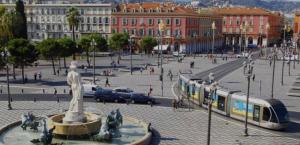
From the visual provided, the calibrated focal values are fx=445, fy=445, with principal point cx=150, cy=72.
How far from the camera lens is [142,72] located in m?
69.0

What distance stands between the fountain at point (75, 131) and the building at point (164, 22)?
2960 inches

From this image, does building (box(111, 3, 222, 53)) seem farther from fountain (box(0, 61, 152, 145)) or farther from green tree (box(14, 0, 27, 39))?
fountain (box(0, 61, 152, 145))

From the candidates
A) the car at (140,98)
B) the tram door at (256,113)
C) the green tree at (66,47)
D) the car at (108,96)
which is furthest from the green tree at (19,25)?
the tram door at (256,113)

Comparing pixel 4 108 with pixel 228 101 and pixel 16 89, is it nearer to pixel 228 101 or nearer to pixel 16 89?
pixel 16 89

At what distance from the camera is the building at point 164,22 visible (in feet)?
350

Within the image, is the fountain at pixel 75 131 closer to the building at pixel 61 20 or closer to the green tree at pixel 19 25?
the green tree at pixel 19 25

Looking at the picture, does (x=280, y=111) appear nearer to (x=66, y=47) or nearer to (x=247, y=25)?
(x=66, y=47)

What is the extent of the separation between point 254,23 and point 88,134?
12021 cm

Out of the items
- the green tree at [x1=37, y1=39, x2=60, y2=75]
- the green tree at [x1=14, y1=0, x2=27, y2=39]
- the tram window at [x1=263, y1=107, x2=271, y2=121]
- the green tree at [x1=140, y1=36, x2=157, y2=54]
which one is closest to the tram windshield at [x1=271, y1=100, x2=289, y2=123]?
the tram window at [x1=263, y1=107, x2=271, y2=121]

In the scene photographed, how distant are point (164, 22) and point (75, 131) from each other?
263ft

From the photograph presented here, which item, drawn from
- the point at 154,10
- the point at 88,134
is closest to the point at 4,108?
the point at 88,134

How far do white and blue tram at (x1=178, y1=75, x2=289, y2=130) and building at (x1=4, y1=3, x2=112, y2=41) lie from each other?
74.0 meters

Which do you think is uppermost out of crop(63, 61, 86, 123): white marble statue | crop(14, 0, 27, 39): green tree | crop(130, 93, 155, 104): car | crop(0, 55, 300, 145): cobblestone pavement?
crop(14, 0, 27, 39): green tree

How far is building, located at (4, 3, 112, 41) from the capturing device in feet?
375
